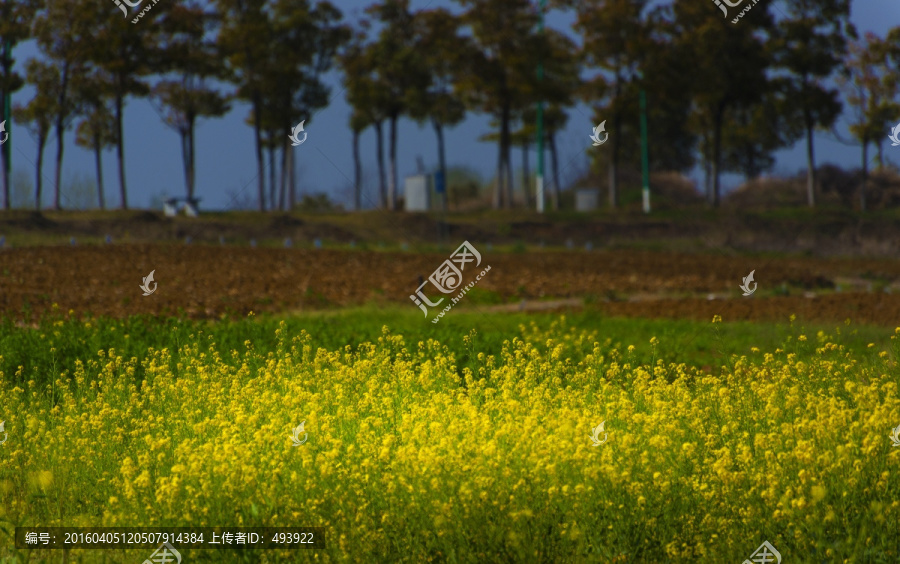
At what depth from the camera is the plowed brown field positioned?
1460cm

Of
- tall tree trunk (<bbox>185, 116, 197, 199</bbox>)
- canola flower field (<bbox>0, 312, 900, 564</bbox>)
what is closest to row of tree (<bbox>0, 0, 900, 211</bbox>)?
tall tree trunk (<bbox>185, 116, 197, 199</bbox>)

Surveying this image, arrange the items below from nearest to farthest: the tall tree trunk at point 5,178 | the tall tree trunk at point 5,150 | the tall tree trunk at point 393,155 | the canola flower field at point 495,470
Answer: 1. the canola flower field at point 495,470
2. the tall tree trunk at point 5,150
3. the tall tree trunk at point 5,178
4. the tall tree trunk at point 393,155

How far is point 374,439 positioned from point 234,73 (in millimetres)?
28233

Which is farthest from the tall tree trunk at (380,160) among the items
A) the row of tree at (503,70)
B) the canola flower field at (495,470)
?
the canola flower field at (495,470)

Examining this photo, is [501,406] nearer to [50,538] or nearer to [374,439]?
[374,439]
